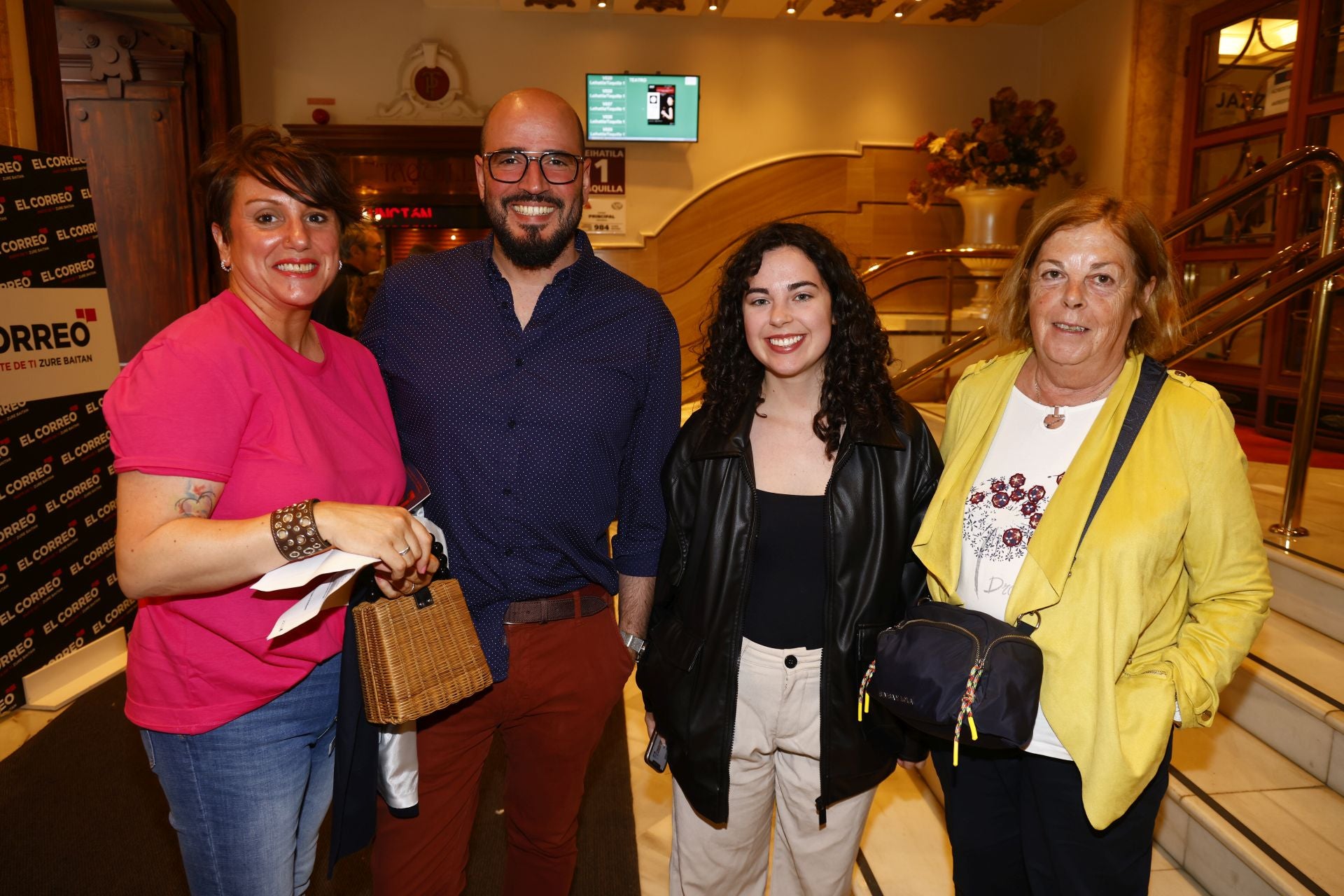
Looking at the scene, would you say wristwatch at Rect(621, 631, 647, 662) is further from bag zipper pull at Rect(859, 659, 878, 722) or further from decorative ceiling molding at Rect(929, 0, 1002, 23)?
decorative ceiling molding at Rect(929, 0, 1002, 23)

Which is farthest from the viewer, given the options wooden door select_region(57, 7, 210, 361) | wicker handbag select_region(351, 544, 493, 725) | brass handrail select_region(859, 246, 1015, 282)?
wooden door select_region(57, 7, 210, 361)

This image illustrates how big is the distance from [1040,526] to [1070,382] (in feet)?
0.96

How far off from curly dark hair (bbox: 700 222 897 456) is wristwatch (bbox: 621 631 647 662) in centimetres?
57

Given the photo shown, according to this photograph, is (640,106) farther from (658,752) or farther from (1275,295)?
(658,752)

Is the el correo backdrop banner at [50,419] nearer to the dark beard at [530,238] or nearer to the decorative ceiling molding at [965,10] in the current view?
the dark beard at [530,238]

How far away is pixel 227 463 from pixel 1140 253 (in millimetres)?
1622

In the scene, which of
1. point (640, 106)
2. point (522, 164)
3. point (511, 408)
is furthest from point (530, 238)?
point (640, 106)

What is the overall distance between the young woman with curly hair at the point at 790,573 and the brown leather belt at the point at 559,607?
0.53ft

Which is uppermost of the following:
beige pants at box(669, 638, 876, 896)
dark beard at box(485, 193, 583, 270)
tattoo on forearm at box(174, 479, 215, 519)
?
dark beard at box(485, 193, 583, 270)

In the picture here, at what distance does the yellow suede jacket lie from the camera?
144 centimetres

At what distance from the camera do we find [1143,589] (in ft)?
4.80

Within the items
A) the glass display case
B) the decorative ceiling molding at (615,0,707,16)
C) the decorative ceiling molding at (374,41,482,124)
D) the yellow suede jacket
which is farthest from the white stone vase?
the yellow suede jacket

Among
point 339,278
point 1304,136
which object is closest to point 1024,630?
point 339,278

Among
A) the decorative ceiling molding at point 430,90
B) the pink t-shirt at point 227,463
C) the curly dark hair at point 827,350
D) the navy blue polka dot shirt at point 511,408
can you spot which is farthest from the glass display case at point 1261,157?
the decorative ceiling molding at point 430,90
